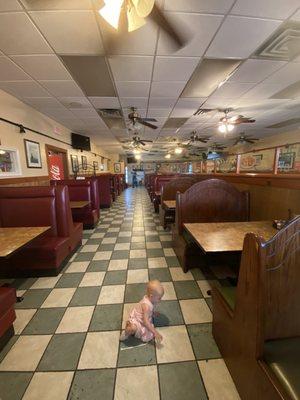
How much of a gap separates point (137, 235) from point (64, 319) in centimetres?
227

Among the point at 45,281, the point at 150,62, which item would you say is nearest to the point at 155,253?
the point at 45,281

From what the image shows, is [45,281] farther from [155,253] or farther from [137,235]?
[137,235]

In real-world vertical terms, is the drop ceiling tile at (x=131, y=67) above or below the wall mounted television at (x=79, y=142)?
above

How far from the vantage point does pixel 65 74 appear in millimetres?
3053

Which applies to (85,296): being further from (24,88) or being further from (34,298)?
(24,88)

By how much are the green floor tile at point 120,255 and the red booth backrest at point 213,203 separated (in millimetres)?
1139

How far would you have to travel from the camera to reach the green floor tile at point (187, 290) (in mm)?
2016

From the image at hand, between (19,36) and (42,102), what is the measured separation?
2.20 metres

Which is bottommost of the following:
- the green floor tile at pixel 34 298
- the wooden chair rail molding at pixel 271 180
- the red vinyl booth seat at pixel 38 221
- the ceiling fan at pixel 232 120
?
the green floor tile at pixel 34 298

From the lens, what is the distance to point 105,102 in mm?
4348

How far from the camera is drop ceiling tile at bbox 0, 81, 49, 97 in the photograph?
327 cm

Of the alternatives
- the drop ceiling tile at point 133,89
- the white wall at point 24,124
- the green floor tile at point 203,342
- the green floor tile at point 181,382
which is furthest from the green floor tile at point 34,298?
the drop ceiling tile at point 133,89

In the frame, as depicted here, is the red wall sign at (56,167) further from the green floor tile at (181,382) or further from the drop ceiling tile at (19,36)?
the green floor tile at (181,382)

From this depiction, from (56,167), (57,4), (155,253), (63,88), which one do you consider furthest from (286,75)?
(56,167)
